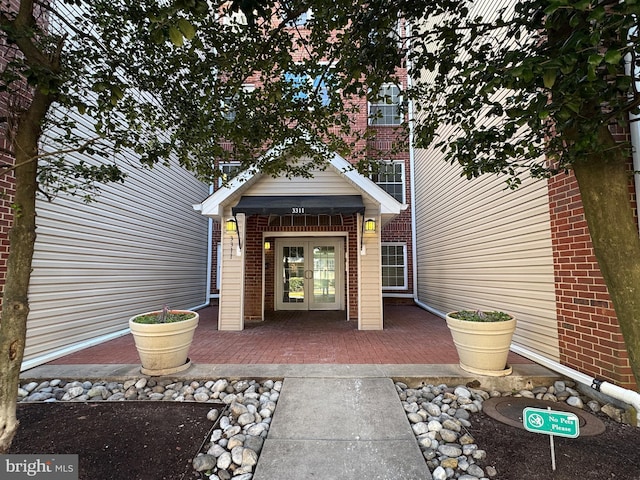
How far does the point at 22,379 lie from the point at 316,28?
515 centimetres

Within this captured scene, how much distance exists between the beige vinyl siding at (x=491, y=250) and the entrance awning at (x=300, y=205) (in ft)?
7.31

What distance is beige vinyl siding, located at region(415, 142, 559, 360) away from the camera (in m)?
4.03

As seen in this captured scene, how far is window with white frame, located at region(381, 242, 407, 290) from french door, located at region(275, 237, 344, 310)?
2259 mm

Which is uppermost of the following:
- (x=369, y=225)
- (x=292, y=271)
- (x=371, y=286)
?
(x=369, y=225)

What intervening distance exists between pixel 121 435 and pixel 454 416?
296 centimetres

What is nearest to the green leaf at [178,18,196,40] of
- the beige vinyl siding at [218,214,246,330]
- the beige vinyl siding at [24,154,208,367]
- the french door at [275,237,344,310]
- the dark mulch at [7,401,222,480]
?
the dark mulch at [7,401,222,480]

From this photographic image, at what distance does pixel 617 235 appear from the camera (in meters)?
1.94

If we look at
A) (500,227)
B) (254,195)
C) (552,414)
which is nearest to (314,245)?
(254,195)

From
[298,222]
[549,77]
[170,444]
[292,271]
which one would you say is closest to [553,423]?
[549,77]

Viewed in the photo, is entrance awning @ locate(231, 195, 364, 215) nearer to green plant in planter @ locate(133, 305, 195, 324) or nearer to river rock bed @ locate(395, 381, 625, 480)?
green plant in planter @ locate(133, 305, 195, 324)

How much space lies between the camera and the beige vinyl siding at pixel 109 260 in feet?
14.3

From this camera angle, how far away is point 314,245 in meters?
8.86

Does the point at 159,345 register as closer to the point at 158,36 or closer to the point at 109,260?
the point at 109,260

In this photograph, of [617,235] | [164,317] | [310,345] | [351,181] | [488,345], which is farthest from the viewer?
[351,181]
